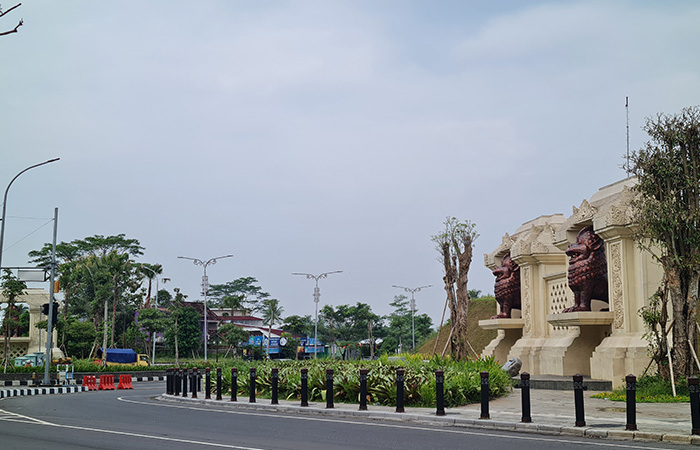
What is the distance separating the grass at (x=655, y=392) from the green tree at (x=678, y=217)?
16.4 inches

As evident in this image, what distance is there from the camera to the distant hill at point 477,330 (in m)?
42.7

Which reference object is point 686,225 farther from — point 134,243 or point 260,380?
point 134,243

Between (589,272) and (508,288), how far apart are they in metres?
7.09

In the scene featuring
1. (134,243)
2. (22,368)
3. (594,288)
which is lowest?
(22,368)

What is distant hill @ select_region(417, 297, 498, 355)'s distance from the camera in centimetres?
4269

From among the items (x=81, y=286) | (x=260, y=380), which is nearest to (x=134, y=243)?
(x=81, y=286)

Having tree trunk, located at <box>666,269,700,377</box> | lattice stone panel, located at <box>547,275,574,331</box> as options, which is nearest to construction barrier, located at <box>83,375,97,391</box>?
lattice stone panel, located at <box>547,275,574,331</box>

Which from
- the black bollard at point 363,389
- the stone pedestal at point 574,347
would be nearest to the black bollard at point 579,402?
the black bollard at point 363,389

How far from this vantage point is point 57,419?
15398mm

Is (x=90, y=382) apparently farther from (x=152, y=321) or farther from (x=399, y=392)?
(x=152, y=321)

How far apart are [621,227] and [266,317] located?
71.9 m

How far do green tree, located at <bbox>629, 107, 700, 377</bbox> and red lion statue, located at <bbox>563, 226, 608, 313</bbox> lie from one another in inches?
169

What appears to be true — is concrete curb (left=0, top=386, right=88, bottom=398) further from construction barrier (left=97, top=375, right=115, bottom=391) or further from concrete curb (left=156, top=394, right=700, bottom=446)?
concrete curb (left=156, top=394, right=700, bottom=446)

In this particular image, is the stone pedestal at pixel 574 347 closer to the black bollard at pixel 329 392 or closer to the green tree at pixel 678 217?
the green tree at pixel 678 217
